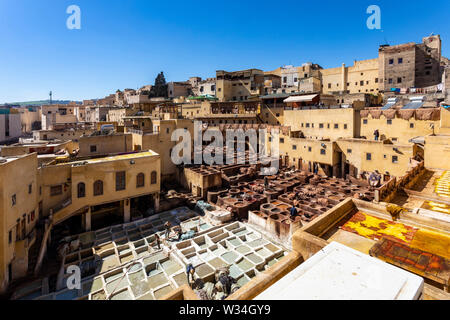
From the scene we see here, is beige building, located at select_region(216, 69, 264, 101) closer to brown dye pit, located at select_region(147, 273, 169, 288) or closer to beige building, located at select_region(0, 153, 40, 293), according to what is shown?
beige building, located at select_region(0, 153, 40, 293)


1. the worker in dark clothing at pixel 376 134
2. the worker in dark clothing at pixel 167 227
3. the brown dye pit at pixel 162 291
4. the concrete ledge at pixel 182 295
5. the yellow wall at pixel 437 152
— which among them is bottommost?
the brown dye pit at pixel 162 291

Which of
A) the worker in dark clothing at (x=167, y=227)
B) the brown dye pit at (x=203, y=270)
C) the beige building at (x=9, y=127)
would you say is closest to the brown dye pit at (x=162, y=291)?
the brown dye pit at (x=203, y=270)

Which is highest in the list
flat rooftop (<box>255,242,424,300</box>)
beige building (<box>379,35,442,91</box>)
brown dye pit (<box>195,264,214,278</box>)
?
beige building (<box>379,35,442,91</box>)

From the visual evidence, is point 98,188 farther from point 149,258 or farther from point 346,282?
point 346,282

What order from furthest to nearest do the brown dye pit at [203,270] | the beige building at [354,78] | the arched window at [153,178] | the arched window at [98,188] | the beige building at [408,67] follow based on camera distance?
the beige building at [354,78] < the beige building at [408,67] < the arched window at [153,178] < the arched window at [98,188] < the brown dye pit at [203,270]


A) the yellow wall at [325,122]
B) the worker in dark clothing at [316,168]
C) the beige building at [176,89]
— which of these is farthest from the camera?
the beige building at [176,89]

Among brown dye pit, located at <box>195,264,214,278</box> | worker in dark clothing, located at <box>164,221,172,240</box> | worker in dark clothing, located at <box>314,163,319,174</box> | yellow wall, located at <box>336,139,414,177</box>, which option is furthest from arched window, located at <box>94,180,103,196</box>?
yellow wall, located at <box>336,139,414,177</box>

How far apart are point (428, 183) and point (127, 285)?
19.9m

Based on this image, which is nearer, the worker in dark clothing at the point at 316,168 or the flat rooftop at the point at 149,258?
the flat rooftop at the point at 149,258

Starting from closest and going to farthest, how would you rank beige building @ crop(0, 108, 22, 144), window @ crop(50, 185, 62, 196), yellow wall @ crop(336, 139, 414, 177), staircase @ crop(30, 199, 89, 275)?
staircase @ crop(30, 199, 89, 275), window @ crop(50, 185, 62, 196), yellow wall @ crop(336, 139, 414, 177), beige building @ crop(0, 108, 22, 144)

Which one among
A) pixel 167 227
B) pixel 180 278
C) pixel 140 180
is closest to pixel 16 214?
pixel 140 180

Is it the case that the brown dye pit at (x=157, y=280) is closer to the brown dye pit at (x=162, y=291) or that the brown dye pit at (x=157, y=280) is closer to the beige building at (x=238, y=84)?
the brown dye pit at (x=162, y=291)
